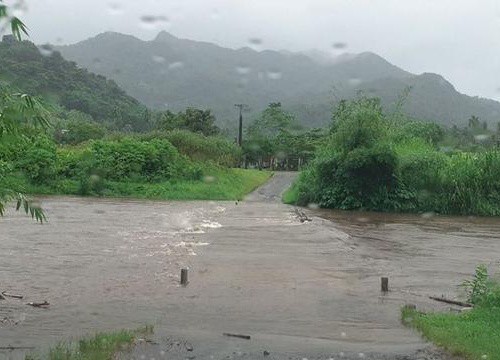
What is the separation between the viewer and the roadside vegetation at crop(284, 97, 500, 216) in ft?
106

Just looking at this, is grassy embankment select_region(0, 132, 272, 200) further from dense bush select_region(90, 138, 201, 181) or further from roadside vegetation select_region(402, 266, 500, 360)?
roadside vegetation select_region(402, 266, 500, 360)

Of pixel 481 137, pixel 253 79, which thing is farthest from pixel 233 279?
pixel 481 137

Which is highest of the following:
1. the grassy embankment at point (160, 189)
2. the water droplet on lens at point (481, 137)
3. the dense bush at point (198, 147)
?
the water droplet on lens at point (481, 137)

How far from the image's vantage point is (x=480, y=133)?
1665 inches

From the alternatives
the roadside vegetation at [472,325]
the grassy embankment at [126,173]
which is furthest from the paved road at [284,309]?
the grassy embankment at [126,173]

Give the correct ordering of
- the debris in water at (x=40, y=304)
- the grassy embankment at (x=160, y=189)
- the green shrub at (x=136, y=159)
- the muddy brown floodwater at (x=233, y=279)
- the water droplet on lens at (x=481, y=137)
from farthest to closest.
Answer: the water droplet on lens at (x=481, y=137) < the green shrub at (x=136, y=159) < the grassy embankment at (x=160, y=189) < the debris in water at (x=40, y=304) < the muddy brown floodwater at (x=233, y=279)

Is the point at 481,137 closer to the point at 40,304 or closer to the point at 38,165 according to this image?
the point at 38,165

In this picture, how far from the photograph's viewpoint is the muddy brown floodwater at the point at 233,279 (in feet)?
28.0

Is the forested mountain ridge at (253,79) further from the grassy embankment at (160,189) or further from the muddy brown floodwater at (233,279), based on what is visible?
the muddy brown floodwater at (233,279)

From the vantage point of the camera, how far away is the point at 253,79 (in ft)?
122

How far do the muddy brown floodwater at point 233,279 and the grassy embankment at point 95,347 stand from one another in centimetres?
29

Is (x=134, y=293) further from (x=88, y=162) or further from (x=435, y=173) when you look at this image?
(x=88, y=162)

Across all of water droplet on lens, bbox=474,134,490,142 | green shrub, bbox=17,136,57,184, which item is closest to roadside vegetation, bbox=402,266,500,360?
green shrub, bbox=17,136,57,184

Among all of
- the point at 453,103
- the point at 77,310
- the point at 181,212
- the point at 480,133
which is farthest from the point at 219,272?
the point at 453,103
